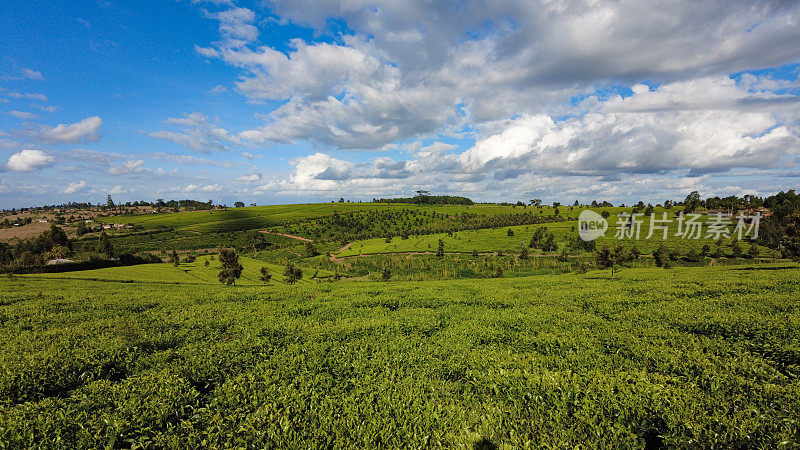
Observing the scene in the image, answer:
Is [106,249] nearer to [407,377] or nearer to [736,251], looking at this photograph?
[407,377]

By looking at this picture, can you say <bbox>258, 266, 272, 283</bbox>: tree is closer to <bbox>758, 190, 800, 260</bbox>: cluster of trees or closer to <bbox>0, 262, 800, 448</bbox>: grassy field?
<bbox>0, 262, 800, 448</bbox>: grassy field

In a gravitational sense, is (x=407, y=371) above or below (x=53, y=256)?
above

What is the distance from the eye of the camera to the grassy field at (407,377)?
6.78 metres

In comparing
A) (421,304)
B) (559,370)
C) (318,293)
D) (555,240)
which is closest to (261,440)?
(559,370)

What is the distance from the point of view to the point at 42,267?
63781 mm

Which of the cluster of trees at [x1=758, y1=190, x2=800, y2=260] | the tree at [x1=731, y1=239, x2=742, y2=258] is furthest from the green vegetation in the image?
the tree at [x1=731, y1=239, x2=742, y2=258]

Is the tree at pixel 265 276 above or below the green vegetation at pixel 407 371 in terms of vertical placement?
below

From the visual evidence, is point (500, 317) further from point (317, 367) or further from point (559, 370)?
point (317, 367)

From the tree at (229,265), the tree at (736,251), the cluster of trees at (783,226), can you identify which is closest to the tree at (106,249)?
the tree at (229,265)

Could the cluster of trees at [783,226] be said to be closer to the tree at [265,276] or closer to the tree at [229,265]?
the tree at [229,265]

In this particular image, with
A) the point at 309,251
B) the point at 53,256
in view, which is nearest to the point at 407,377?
the point at 53,256

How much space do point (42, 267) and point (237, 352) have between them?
306 ft

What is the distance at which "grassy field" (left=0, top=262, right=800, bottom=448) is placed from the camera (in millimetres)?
6777

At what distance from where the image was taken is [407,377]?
9.19 meters
